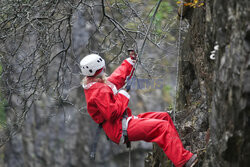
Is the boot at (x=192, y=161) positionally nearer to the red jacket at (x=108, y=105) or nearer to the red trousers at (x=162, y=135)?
the red trousers at (x=162, y=135)

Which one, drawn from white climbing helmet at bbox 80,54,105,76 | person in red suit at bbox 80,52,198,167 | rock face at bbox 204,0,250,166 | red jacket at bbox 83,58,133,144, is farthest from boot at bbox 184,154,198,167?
white climbing helmet at bbox 80,54,105,76

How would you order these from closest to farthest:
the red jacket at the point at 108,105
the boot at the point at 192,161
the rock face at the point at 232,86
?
the rock face at the point at 232,86 → the boot at the point at 192,161 → the red jacket at the point at 108,105

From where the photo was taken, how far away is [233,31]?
2.16m

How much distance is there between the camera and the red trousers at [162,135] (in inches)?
129

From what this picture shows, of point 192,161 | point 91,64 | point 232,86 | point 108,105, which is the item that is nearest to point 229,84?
point 232,86

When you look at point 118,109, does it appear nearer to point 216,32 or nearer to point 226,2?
point 216,32

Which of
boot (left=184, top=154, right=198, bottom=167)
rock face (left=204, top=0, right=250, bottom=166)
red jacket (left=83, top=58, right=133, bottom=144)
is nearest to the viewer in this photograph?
rock face (left=204, top=0, right=250, bottom=166)

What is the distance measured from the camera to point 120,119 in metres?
3.61

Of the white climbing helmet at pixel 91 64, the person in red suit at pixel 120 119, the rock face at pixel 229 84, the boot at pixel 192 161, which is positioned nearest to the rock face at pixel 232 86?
the rock face at pixel 229 84

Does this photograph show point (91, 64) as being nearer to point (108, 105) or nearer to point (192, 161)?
point (108, 105)

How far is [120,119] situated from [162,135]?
57cm

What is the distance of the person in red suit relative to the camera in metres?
3.30

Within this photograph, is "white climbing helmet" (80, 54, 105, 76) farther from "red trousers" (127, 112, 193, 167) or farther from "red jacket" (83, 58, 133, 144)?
"red trousers" (127, 112, 193, 167)

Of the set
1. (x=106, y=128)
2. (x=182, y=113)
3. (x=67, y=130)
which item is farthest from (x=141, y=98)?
(x=106, y=128)
